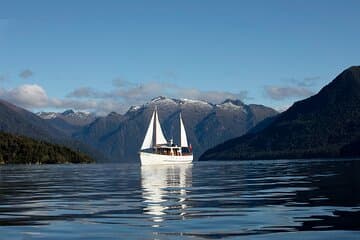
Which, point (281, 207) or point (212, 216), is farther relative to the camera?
point (281, 207)

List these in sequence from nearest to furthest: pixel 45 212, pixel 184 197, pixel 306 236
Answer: pixel 306 236, pixel 45 212, pixel 184 197

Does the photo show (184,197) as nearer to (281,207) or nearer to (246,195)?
(246,195)

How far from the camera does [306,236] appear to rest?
811 inches

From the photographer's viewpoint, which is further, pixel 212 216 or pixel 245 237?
pixel 212 216

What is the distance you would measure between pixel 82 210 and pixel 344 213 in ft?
39.0

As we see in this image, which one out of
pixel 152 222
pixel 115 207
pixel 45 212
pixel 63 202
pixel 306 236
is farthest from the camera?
pixel 63 202

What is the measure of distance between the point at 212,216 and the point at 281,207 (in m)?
4.69

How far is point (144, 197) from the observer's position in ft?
128

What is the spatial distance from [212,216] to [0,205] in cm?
1280

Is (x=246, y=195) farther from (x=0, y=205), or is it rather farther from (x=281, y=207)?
(x=0, y=205)

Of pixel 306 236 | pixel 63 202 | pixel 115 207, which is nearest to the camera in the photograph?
pixel 306 236

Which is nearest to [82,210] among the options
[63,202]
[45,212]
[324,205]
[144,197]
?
[45,212]

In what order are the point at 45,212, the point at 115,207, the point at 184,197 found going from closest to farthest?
the point at 45,212 < the point at 115,207 < the point at 184,197

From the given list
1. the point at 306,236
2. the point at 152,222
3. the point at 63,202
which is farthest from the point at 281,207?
the point at 63,202
